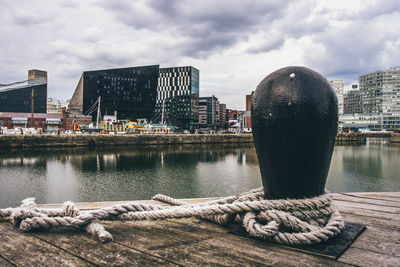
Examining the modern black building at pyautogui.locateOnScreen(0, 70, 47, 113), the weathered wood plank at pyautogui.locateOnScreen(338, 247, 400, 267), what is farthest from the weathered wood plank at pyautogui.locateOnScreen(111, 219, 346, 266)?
the modern black building at pyautogui.locateOnScreen(0, 70, 47, 113)

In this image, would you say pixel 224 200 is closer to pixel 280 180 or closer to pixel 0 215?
pixel 280 180

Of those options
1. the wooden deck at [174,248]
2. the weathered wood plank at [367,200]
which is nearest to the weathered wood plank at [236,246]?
the wooden deck at [174,248]

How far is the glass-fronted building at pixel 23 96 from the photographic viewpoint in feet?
205

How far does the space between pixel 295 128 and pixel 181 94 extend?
9536cm

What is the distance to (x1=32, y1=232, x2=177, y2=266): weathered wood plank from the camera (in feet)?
4.81

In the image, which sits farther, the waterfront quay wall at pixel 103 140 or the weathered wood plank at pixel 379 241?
the waterfront quay wall at pixel 103 140

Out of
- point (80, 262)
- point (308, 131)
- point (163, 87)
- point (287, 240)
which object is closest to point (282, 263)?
point (287, 240)

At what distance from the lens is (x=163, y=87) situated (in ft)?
333

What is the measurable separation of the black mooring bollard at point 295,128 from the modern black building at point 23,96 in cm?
7110

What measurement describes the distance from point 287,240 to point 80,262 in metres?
1.30

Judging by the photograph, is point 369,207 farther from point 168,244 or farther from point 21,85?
point 21,85

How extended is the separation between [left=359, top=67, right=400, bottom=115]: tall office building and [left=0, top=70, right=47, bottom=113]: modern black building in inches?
4806

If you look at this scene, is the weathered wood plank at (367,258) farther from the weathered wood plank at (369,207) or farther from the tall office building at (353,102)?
the tall office building at (353,102)

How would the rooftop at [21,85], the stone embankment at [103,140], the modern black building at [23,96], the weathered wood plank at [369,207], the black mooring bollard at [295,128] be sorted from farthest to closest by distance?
1. the rooftop at [21,85]
2. the modern black building at [23,96]
3. the stone embankment at [103,140]
4. the weathered wood plank at [369,207]
5. the black mooring bollard at [295,128]
